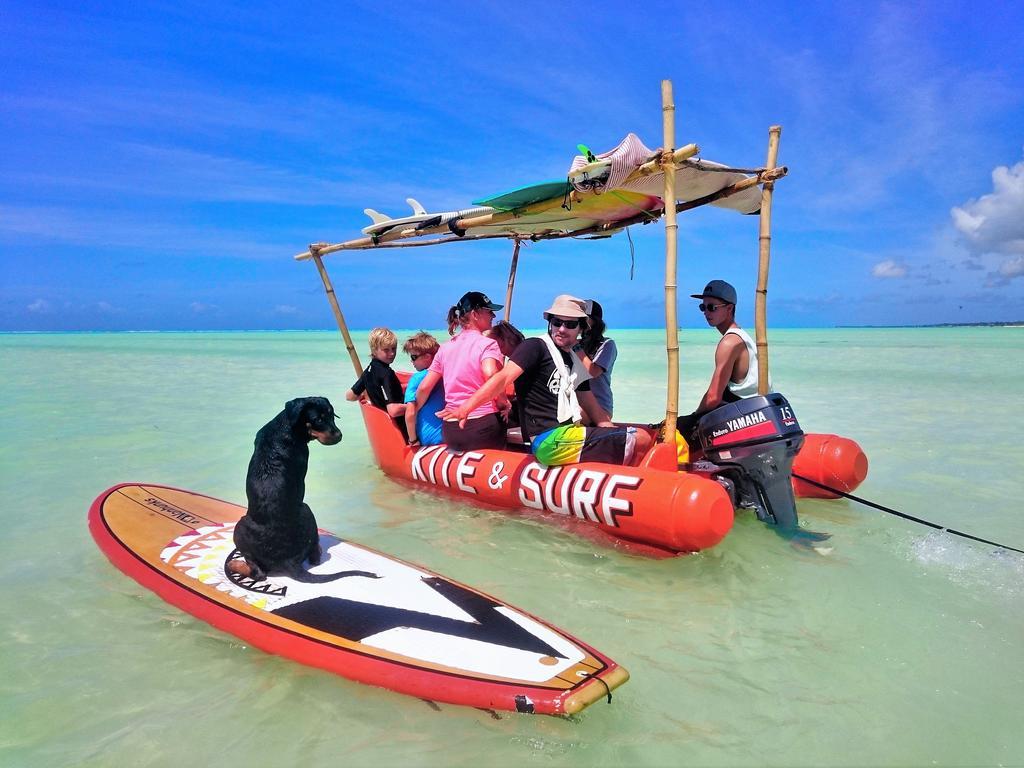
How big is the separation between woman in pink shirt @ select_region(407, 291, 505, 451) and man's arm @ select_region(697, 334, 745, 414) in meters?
1.71

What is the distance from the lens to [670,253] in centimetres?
448

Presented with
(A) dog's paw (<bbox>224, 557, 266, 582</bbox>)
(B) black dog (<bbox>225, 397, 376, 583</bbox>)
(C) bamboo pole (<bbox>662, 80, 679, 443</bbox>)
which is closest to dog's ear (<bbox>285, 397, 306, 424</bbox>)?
(B) black dog (<bbox>225, 397, 376, 583</bbox>)

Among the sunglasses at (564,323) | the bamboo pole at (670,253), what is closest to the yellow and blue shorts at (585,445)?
the bamboo pole at (670,253)

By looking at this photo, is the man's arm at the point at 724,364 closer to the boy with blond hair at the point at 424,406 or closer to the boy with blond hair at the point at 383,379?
the boy with blond hair at the point at 424,406

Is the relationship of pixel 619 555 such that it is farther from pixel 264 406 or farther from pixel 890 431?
pixel 264 406

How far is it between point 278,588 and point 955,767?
10.2 feet

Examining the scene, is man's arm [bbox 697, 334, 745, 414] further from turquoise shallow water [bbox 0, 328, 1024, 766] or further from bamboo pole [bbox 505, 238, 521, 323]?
bamboo pole [bbox 505, 238, 521, 323]

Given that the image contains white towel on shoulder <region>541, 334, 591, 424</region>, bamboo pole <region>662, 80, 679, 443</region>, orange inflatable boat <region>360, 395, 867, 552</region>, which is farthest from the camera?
white towel on shoulder <region>541, 334, 591, 424</region>

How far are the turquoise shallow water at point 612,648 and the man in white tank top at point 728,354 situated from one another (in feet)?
3.41

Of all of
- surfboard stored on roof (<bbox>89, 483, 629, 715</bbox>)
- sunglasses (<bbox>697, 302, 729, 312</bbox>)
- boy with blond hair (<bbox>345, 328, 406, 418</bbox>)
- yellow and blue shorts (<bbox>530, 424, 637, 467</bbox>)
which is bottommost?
surfboard stored on roof (<bbox>89, 483, 629, 715</bbox>)

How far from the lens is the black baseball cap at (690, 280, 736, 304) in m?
4.70

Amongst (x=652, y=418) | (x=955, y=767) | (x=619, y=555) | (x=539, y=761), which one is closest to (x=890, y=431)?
(x=652, y=418)

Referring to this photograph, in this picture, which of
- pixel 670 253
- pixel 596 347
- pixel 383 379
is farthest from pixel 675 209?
pixel 383 379

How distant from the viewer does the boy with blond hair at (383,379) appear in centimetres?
647
